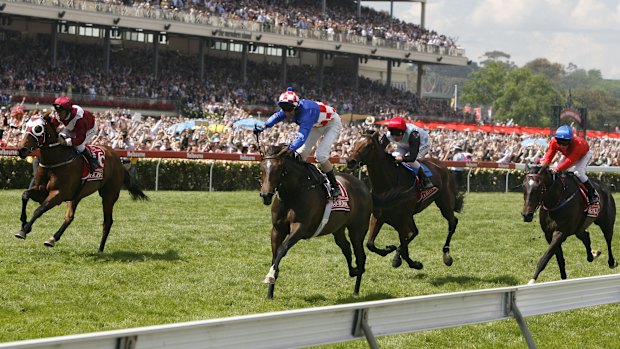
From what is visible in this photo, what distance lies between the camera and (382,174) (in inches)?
369

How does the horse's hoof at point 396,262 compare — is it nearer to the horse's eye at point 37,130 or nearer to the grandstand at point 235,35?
the horse's eye at point 37,130

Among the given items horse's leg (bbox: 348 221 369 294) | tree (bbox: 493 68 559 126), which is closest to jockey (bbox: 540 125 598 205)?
horse's leg (bbox: 348 221 369 294)

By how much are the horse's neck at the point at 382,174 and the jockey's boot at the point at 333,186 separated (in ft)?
3.92

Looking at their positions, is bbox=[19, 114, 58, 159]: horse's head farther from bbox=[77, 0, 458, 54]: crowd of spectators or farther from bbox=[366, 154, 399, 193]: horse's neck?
bbox=[77, 0, 458, 54]: crowd of spectators

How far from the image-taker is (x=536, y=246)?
492 inches

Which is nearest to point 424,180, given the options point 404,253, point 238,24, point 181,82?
point 404,253

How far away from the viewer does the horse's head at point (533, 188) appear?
29.5 feet

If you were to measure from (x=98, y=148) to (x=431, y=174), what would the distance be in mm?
3761

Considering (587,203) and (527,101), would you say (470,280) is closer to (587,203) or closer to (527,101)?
(587,203)

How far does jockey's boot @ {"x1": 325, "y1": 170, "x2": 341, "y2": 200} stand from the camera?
802 centimetres

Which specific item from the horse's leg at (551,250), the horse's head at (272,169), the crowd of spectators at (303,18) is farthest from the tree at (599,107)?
the horse's head at (272,169)

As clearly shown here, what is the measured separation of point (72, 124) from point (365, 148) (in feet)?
10.4

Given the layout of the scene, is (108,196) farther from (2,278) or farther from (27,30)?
(27,30)

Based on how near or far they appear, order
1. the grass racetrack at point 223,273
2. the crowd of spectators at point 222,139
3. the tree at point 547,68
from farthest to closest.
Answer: the tree at point 547,68 → the crowd of spectators at point 222,139 → the grass racetrack at point 223,273
